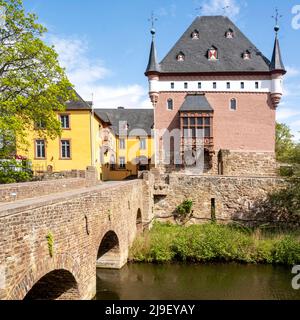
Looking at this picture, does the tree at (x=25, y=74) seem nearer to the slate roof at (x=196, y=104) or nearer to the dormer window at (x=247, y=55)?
the slate roof at (x=196, y=104)

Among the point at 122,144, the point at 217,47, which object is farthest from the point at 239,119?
the point at 122,144

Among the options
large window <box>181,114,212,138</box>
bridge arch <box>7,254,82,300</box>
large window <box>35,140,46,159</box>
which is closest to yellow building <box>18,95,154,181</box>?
large window <box>35,140,46,159</box>

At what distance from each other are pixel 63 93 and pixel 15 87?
8.30 ft

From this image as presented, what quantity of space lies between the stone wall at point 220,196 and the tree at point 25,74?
1004 cm

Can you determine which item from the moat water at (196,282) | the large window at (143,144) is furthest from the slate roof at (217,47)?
the moat water at (196,282)

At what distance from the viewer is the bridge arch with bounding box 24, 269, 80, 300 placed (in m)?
8.53

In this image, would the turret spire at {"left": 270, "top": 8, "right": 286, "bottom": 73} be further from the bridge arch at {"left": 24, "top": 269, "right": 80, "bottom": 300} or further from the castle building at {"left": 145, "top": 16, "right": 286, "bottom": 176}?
the bridge arch at {"left": 24, "top": 269, "right": 80, "bottom": 300}

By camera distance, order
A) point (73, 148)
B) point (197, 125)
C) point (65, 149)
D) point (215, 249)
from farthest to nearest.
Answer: point (197, 125), point (65, 149), point (73, 148), point (215, 249)

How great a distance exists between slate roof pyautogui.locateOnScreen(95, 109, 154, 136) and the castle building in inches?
426

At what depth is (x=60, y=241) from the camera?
24.0 feet

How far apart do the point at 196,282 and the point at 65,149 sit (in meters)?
17.5

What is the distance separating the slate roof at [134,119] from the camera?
3972 cm

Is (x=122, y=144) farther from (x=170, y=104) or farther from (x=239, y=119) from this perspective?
(x=239, y=119)

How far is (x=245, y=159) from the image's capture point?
27.8 meters
